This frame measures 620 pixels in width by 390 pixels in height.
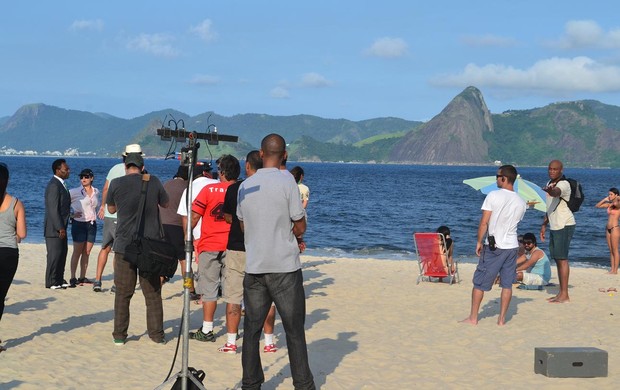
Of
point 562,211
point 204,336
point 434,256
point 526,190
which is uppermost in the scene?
point 526,190

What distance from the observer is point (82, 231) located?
1195 centimetres

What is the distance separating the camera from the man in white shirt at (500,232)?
376 inches

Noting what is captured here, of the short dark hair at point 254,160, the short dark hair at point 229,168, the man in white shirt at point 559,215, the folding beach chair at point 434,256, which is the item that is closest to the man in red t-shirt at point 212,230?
the short dark hair at point 229,168

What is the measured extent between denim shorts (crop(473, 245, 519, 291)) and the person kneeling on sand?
13.7 ft

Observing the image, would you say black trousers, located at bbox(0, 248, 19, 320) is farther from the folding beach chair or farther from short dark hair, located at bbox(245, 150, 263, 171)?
the folding beach chair

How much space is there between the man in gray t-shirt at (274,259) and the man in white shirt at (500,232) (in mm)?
4265

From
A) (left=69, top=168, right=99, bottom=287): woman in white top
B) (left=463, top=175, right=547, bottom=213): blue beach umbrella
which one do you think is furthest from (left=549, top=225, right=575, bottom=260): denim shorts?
(left=69, top=168, right=99, bottom=287): woman in white top

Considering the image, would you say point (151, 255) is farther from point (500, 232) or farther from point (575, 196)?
point (575, 196)

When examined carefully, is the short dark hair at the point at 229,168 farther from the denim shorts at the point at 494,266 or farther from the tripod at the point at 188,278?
the denim shorts at the point at 494,266

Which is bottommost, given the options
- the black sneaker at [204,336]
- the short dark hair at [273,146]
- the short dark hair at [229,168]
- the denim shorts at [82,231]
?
the black sneaker at [204,336]

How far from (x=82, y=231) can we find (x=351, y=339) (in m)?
4.92

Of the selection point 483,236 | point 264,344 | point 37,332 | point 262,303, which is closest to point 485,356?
point 483,236

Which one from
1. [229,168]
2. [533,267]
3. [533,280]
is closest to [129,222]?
[229,168]

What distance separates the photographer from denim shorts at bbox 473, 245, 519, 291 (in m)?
9.70
